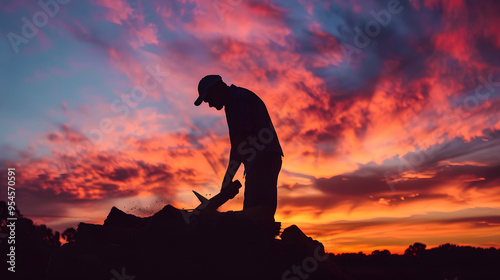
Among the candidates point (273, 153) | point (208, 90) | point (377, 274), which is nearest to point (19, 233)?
point (208, 90)

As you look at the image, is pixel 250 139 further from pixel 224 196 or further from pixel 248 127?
pixel 224 196

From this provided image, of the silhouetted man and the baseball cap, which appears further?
the baseball cap

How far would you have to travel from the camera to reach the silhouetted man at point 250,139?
4879 millimetres

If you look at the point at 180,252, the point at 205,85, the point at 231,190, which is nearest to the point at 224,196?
the point at 231,190

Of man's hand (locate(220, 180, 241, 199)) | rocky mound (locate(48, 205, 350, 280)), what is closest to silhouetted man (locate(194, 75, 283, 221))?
man's hand (locate(220, 180, 241, 199))

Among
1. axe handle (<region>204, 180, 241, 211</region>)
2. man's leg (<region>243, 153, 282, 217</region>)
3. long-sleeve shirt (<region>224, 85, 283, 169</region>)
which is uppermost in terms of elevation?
long-sleeve shirt (<region>224, 85, 283, 169</region>)

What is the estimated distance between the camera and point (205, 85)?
523 centimetres

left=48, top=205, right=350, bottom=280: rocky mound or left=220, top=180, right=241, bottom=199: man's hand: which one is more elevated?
left=220, top=180, right=241, bottom=199: man's hand

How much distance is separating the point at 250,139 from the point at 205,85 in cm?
96

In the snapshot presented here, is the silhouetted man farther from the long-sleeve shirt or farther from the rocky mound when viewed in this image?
the rocky mound

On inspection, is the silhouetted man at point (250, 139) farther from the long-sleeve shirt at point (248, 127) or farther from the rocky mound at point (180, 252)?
the rocky mound at point (180, 252)

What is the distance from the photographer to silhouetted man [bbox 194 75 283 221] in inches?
192

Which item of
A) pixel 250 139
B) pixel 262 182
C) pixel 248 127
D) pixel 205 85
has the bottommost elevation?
pixel 262 182

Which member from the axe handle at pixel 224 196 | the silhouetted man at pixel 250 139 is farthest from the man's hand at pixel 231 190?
the silhouetted man at pixel 250 139
